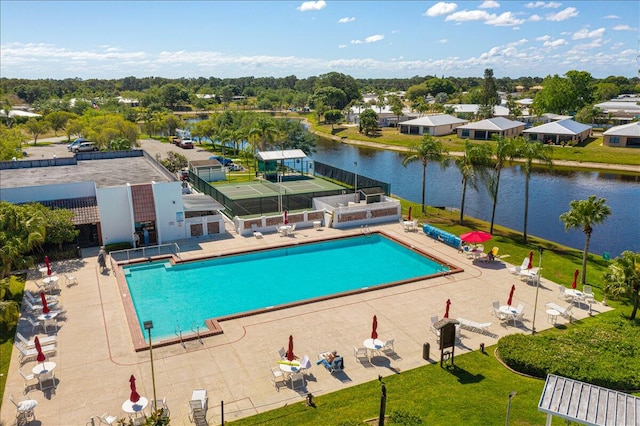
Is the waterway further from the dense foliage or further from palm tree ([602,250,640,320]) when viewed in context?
the dense foliage

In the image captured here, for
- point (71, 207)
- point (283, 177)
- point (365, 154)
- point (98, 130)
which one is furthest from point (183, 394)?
point (365, 154)

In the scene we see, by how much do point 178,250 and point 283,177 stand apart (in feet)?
88.6

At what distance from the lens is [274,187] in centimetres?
5462

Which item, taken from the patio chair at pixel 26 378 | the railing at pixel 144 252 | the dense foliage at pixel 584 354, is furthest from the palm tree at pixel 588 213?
the patio chair at pixel 26 378

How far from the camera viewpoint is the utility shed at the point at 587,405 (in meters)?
13.7

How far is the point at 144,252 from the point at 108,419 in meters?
19.1


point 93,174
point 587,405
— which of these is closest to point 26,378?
point 587,405

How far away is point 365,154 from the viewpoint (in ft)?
315

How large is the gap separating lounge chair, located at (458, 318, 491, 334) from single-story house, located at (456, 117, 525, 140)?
79894mm

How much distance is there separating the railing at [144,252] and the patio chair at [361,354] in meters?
17.7

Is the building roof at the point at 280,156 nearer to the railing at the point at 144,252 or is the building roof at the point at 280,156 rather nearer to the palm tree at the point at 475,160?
the palm tree at the point at 475,160

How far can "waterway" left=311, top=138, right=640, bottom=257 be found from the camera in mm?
44031

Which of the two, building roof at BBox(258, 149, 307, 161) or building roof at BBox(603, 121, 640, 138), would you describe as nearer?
building roof at BBox(258, 149, 307, 161)

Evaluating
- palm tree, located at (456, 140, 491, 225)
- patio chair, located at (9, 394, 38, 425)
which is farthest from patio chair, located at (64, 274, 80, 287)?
palm tree, located at (456, 140, 491, 225)
